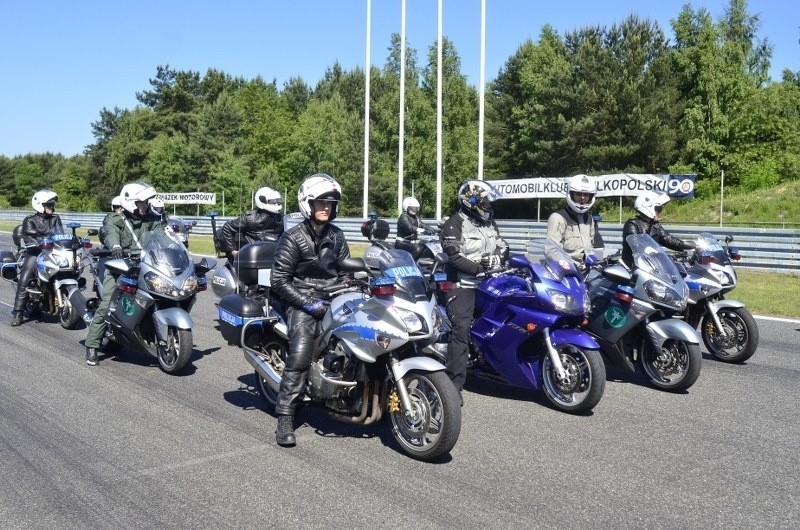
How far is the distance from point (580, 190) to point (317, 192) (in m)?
3.26

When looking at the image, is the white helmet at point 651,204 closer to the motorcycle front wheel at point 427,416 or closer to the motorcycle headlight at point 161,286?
the motorcycle front wheel at point 427,416

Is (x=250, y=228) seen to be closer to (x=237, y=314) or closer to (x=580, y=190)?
(x=237, y=314)

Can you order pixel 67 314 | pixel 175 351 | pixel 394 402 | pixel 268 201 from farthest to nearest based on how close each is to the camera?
pixel 67 314, pixel 268 201, pixel 175 351, pixel 394 402

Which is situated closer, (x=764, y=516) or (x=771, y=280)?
(x=764, y=516)

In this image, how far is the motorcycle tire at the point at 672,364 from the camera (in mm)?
7227

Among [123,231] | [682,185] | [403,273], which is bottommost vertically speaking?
[403,273]

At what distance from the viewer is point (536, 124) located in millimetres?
56031

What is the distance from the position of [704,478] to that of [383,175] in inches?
2314

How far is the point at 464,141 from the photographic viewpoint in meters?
62.2

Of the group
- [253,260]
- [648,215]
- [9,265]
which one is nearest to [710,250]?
[648,215]

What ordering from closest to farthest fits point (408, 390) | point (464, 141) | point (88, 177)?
point (408, 390)
point (464, 141)
point (88, 177)

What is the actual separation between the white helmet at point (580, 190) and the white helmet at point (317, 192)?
3087mm

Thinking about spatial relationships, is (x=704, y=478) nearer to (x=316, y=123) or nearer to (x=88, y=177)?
(x=316, y=123)

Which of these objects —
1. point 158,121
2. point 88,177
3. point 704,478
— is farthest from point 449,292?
point 88,177
